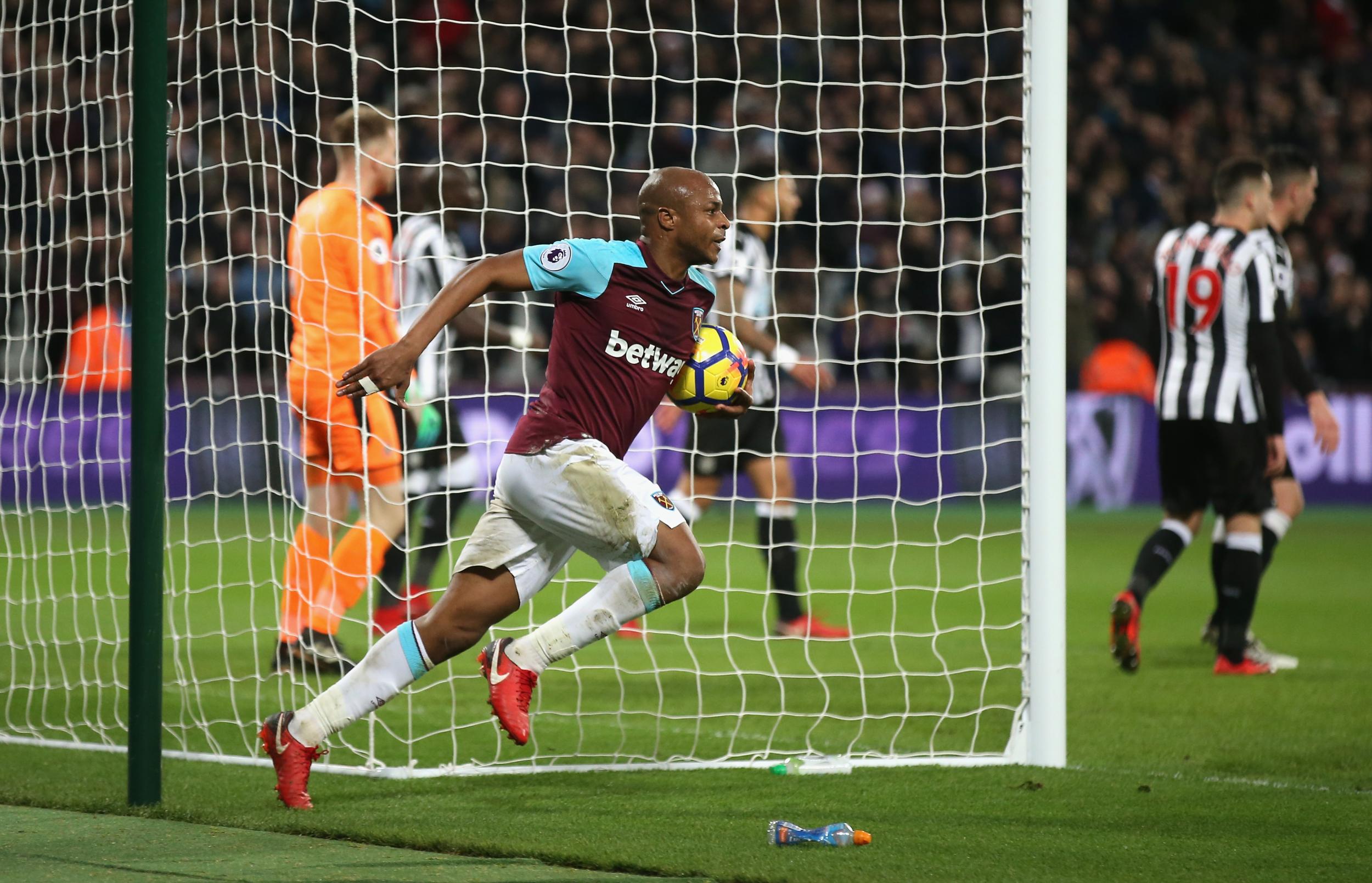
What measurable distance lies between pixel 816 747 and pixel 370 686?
66.6 inches

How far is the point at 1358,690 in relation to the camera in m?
6.42

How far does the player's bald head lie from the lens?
14.1 ft

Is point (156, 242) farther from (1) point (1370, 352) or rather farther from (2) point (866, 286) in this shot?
(1) point (1370, 352)

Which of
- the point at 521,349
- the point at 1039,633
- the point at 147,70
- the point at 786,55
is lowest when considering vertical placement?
the point at 1039,633

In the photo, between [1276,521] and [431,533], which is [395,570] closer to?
[431,533]

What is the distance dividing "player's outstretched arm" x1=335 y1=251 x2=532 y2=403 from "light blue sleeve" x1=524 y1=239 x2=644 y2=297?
1.4 inches

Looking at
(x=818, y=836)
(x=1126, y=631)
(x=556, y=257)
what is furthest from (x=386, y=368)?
(x=1126, y=631)

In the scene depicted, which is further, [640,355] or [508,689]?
[640,355]

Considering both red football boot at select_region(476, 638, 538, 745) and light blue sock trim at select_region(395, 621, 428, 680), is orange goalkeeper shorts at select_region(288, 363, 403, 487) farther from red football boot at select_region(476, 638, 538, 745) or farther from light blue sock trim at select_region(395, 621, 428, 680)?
red football boot at select_region(476, 638, 538, 745)

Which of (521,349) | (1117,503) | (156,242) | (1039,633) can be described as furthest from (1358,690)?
(1117,503)

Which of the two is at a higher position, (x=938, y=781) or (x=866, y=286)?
(x=866, y=286)

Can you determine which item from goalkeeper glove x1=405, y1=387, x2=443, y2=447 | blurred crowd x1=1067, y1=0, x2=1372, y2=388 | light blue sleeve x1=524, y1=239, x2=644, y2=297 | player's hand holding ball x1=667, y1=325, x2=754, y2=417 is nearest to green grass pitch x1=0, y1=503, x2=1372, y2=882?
goalkeeper glove x1=405, y1=387, x2=443, y2=447

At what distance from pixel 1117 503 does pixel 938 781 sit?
1056cm

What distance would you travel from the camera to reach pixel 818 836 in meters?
3.82
